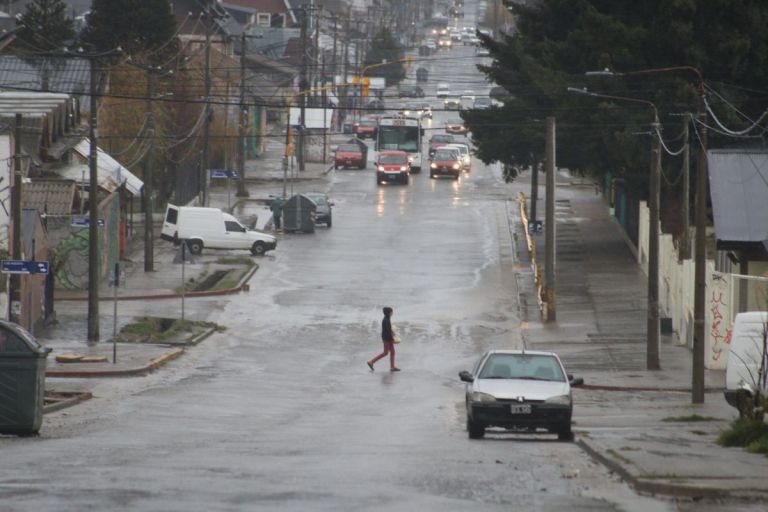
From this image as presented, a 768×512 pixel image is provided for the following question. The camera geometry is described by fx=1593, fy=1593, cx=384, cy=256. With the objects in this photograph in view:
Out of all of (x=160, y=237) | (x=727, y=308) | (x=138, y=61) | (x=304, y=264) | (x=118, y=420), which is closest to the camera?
(x=118, y=420)

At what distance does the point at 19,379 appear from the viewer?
68.6 ft

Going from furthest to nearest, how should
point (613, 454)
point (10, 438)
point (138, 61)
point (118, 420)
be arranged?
point (138, 61) → point (118, 420) → point (10, 438) → point (613, 454)

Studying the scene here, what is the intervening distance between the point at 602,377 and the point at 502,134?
2832cm

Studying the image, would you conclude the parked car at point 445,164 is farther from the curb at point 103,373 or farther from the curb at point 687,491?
the curb at point 687,491

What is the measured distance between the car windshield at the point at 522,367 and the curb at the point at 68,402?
769 centimetres

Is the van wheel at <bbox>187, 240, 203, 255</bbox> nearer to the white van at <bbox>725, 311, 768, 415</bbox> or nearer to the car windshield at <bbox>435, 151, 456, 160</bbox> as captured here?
the car windshield at <bbox>435, 151, 456, 160</bbox>

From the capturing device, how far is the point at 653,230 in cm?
3794

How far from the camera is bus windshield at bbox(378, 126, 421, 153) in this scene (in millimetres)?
95312

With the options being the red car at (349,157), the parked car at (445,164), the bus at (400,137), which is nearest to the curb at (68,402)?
the parked car at (445,164)

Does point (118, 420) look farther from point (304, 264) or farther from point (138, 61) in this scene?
point (138, 61)

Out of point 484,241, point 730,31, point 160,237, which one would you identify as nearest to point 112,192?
point 160,237

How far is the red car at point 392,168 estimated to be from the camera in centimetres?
8412

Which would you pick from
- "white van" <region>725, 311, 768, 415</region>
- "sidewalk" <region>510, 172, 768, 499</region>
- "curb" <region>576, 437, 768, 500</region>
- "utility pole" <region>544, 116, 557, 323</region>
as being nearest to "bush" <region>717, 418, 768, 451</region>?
"sidewalk" <region>510, 172, 768, 499</region>

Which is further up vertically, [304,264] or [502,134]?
[502,134]
